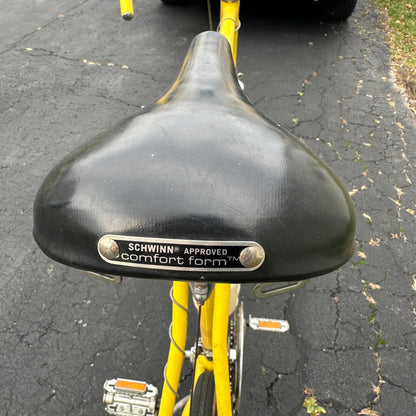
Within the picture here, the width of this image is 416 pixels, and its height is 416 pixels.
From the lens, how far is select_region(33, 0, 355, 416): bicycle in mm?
705

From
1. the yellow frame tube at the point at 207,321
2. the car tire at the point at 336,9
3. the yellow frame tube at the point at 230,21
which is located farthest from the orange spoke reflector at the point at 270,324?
the car tire at the point at 336,9

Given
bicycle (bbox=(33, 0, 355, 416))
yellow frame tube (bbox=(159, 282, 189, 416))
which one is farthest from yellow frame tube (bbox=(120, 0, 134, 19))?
yellow frame tube (bbox=(159, 282, 189, 416))

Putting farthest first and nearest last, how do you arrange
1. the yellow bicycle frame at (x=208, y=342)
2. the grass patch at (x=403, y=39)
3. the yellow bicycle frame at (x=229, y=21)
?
the grass patch at (x=403, y=39) < the yellow bicycle frame at (x=229, y=21) < the yellow bicycle frame at (x=208, y=342)

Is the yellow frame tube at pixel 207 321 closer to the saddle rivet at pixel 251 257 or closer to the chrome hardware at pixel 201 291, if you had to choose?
the chrome hardware at pixel 201 291

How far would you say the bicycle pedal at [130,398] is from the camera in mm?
1503

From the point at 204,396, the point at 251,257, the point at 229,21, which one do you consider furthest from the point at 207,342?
A: the point at 229,21

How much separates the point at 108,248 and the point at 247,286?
1775mm

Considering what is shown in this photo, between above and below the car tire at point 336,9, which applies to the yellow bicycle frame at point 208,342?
above

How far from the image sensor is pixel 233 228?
0.70 m

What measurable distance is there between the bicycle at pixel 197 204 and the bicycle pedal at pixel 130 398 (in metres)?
0.90

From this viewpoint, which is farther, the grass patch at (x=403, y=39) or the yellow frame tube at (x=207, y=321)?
the grass patch at (x=403, y=39)

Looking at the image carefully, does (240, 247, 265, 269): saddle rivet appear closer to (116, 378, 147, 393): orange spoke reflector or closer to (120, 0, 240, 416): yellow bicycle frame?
(120, 0, 240, 416): yellow bicycle frame

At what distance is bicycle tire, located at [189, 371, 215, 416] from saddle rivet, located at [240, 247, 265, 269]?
0.75 meters

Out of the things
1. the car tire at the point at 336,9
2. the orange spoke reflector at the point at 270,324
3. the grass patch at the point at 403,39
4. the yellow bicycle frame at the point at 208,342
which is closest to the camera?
the yellow bicycle frame at the point at 208,342
